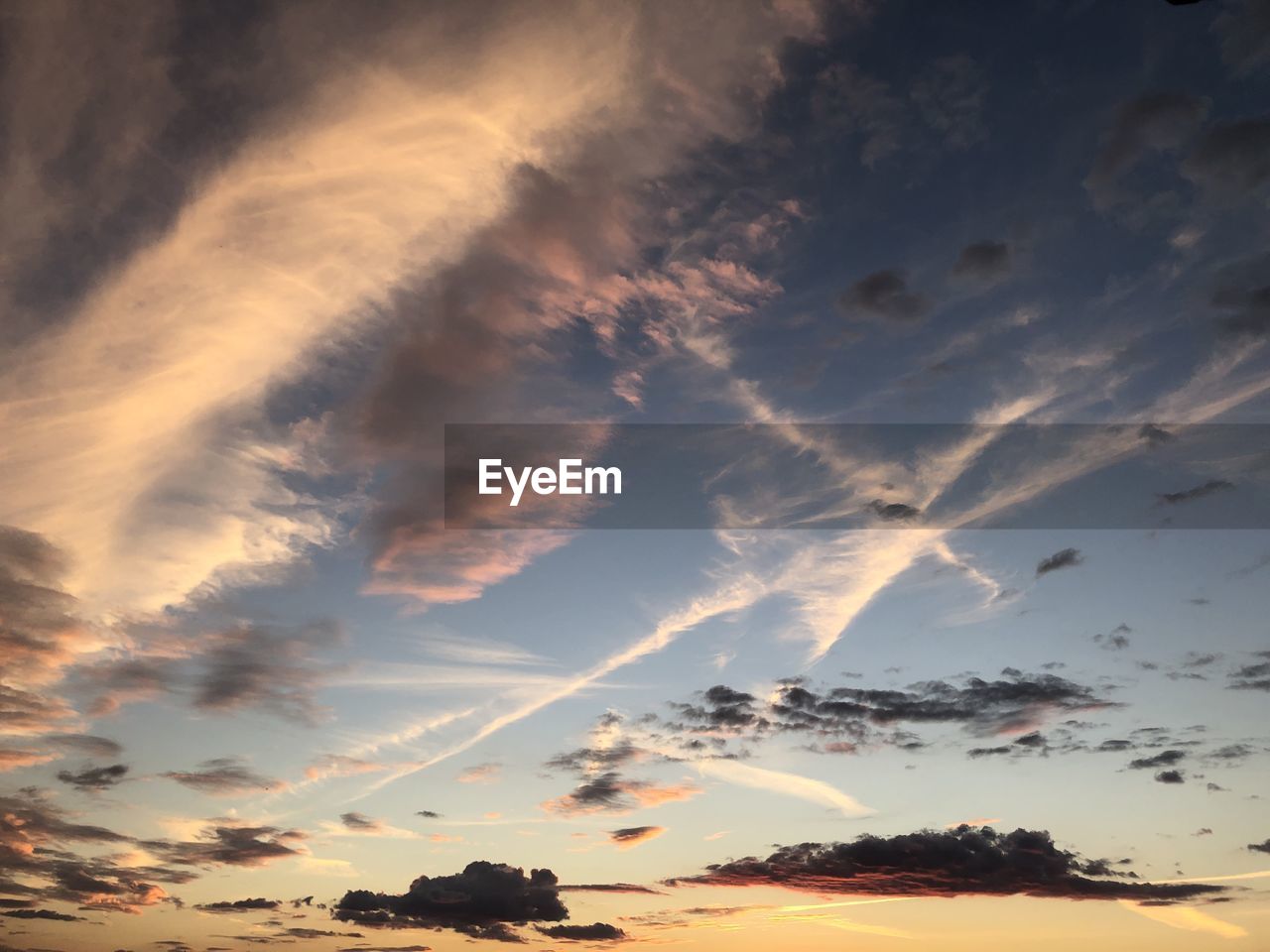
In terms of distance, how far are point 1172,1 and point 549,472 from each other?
45235 millimetres

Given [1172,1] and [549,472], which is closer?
[1172,1]

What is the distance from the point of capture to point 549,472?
212ft

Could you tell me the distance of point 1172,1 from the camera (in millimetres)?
26844
